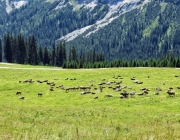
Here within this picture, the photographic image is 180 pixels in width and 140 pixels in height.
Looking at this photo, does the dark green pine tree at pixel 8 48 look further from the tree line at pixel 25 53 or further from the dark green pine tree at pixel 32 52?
the dark green pine tree at pixel 32 52

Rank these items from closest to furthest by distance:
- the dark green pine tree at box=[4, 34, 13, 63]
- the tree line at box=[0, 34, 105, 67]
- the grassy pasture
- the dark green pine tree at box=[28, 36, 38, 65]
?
the grassy pasture, the dark green pine tree at box=[4, 34, 13, 63], the tree line at box=[0, 34, 105, 67], the dark green pine tree at box=[28, 36, 38, 65]

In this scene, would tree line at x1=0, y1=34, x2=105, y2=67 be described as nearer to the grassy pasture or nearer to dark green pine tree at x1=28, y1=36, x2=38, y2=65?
dark green pine tree at x1=28, y1=36, x2=38, y2=65

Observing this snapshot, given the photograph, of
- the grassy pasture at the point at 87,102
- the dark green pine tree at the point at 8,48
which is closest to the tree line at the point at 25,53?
the dark green pine tree at the point at 8,48

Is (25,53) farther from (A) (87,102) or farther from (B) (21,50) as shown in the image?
(A) (87,102)

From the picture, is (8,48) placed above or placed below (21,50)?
above

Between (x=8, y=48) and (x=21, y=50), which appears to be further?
(x=21, y=50)

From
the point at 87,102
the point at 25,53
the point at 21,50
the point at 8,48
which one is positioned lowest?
the point at 87,102

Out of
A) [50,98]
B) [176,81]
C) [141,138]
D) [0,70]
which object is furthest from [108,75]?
[141,138]

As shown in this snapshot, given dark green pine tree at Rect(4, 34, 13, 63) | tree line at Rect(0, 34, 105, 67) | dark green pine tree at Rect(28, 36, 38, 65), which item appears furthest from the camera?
dark green pine tree at Rect(28, 36, 38, 65)

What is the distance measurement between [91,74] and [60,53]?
105 meters

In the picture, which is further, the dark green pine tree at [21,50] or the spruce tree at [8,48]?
the dark green pine tree at [21,50]

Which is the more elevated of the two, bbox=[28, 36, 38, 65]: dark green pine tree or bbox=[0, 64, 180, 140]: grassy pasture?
bbox=[28, 36, 38, 65]: dark green pine tree

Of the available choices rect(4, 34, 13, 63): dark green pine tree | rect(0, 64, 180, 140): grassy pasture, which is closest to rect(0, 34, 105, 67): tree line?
rect(4, 34, 13, 63): dark green pine tree

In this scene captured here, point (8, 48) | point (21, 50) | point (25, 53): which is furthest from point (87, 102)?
point (25, 53)
